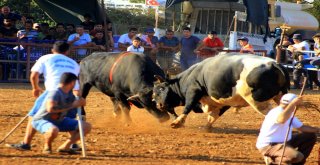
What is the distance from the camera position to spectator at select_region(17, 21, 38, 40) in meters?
20.5

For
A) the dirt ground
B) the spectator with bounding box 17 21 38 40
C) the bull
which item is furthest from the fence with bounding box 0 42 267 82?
the bull

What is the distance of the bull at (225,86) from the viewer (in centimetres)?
1177

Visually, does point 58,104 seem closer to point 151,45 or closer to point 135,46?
point 135,46

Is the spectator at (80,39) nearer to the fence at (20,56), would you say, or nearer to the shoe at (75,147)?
the fence at (20,56)

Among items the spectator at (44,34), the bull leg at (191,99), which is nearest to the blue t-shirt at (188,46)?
the spectator at (44,34)

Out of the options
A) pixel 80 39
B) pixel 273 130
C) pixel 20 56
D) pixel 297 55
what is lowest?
pixel 297 55

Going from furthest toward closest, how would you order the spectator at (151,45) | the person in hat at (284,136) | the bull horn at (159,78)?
the spectator at (151,45), the bull horn at (159,78), the person in hat at (284,136)

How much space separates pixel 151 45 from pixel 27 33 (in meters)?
3.41

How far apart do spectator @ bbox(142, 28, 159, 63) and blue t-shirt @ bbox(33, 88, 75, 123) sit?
37.8 ft

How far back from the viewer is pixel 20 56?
66.8 feet

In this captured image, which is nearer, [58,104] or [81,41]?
[58,104]

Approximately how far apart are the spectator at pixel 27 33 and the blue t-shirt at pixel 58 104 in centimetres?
1108

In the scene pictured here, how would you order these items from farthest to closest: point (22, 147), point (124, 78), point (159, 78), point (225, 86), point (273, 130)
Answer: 1. point (124, 78)
2. point (159, 78)
3. point (225, 86)
4. point (22, 147)
5. point (273, 130)

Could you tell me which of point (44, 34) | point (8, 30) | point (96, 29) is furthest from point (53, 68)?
point (96, 29)
